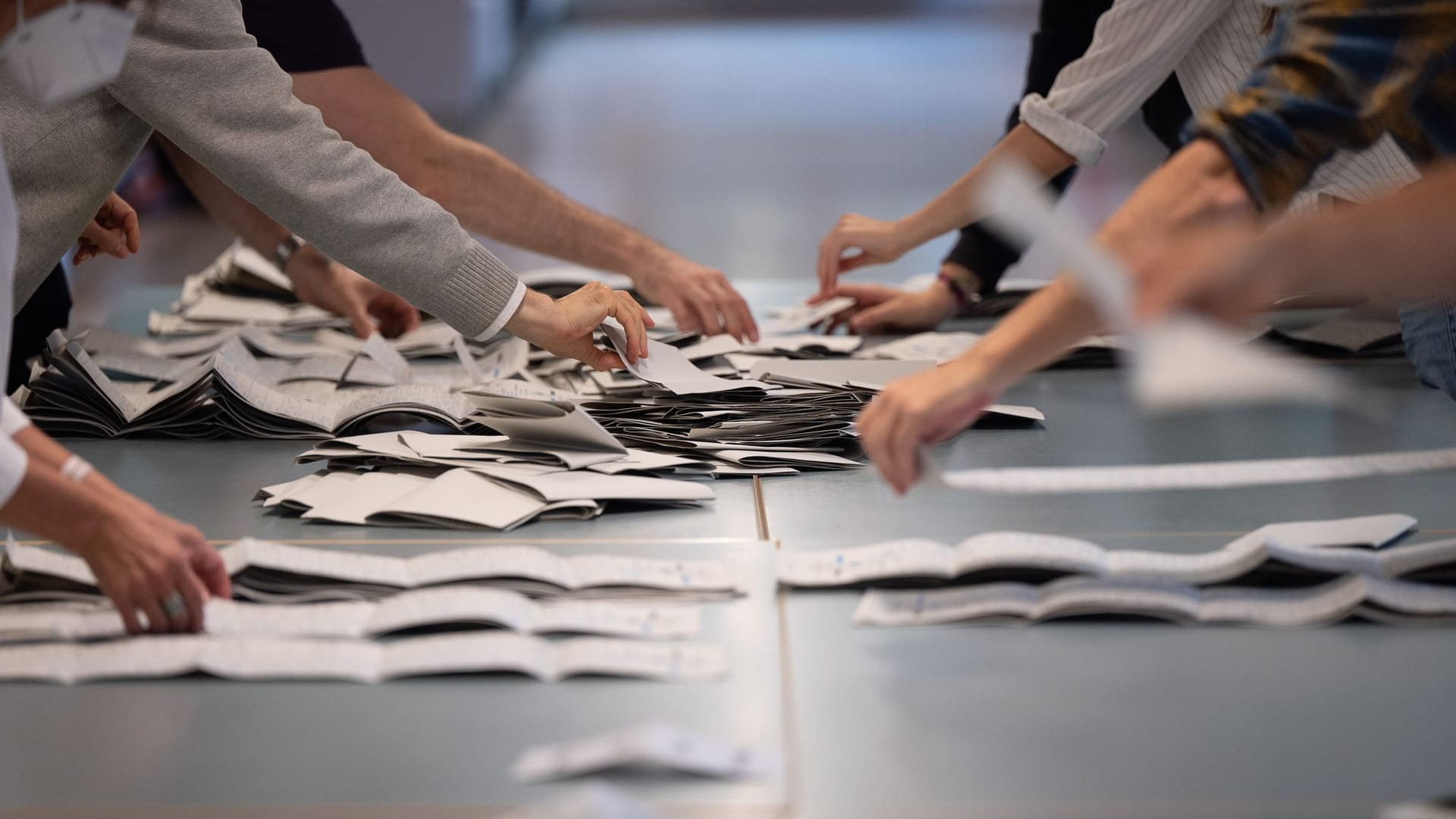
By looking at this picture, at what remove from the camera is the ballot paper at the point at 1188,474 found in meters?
0.99

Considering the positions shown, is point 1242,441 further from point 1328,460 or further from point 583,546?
point 583,546

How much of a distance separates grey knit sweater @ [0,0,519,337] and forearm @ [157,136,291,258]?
0.76 m

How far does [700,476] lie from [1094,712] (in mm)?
579

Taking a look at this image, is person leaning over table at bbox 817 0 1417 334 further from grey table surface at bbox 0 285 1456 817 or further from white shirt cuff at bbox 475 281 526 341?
grey table surface at bbox 0 285 1456 817

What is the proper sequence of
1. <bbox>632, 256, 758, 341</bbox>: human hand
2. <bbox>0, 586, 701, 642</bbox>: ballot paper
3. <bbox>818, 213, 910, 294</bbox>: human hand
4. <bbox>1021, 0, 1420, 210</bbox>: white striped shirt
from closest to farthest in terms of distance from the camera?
<bbox>0, 586, 701, 642</bbox>: ballot paper
<bbox>1021, 0, 1420, 210</bbox>: white striped shirt
<bbox>632, 256, 758, 341</bbox>: human hand
<bbox>818, 213, 910, 294</bbox>: human hand

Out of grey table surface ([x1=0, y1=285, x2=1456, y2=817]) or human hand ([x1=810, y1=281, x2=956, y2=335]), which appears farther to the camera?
human hand ([x1=810, y1=281, x2=956, y2=335])

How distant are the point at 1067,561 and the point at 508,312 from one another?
67 cm

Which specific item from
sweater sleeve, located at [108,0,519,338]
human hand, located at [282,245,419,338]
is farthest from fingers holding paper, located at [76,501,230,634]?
human hand, located at [282,245,419,338]

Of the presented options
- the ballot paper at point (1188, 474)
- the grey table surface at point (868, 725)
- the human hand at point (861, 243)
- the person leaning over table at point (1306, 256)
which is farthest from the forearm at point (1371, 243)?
the human hand at point (861, 243)

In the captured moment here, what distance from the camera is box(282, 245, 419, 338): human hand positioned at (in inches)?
79.7

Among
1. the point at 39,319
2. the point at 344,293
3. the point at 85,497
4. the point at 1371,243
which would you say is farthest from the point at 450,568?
the point at 39,319

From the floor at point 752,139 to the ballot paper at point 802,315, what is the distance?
11.3 inches

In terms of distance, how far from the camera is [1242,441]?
1492mm

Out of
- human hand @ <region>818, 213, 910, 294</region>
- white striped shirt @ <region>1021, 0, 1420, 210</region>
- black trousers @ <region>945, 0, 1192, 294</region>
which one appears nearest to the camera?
white striped shirt @ <region>1021, 0, 1420, 210</region>
